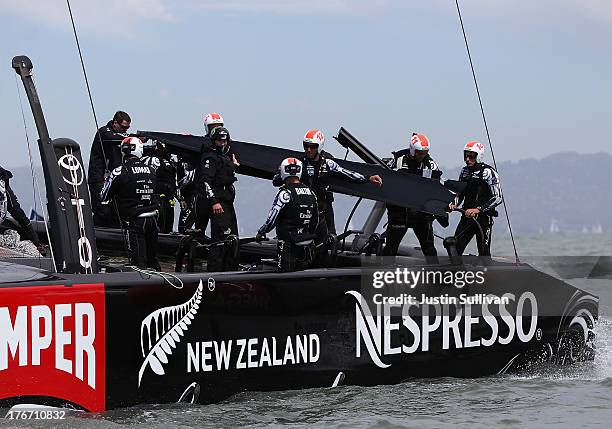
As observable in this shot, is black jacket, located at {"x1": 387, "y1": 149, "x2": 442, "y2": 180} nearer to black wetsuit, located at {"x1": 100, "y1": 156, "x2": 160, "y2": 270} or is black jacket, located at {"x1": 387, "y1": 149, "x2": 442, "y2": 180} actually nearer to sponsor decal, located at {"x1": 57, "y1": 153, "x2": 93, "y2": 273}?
black wetsuit, located at {"x1": 100, "y1": 156, "x2": 160, "y2": 270}

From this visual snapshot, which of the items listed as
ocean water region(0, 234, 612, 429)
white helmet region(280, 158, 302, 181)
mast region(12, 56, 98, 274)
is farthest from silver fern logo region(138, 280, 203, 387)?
white helmet region(280, 158, 302, 181)

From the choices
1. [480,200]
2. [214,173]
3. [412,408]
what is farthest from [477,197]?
[412,408]

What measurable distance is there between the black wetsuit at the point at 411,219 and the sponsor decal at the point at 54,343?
3741 millimetres

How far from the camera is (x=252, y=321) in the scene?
8117mm

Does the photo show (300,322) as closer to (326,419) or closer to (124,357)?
(326,419)

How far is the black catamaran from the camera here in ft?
23.9

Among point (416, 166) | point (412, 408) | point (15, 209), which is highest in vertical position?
point (416, 166)

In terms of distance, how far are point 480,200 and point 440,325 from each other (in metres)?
2.01

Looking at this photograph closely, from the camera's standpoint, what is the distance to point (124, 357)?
7.59 meters

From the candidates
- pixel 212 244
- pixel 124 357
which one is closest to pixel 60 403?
pixel 124 357

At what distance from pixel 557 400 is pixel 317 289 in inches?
83.7

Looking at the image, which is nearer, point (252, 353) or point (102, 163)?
point (252, 353)

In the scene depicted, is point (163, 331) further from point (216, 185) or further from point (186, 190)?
point (186, 190)

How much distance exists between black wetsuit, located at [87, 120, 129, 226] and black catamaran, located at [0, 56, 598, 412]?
2.90 metres
